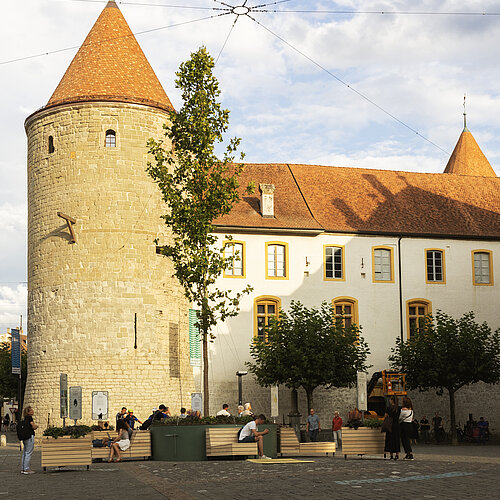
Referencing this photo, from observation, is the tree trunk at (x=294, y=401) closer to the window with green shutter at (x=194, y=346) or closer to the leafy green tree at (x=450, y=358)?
the window with green shutter at (x=194, y=346)

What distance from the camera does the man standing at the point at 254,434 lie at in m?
18.7

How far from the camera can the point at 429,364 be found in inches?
1348

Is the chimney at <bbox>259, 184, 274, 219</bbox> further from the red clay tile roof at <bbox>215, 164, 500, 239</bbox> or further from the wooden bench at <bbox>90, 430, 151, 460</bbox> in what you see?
the wooden bench at <bbox>90, 430, 151, 460</bbox>

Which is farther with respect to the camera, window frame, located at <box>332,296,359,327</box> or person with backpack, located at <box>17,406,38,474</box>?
window frame, located at <box>332,296,359,327</box>

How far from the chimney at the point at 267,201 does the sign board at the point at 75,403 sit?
445 inches

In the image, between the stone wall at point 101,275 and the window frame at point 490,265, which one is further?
the window frame at point 490,265

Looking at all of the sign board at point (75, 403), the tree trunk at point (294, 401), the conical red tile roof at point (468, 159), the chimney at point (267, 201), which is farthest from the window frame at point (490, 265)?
the sign board at point (75, 403)

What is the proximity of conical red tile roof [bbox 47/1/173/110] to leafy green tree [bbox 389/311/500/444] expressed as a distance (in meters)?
14.6

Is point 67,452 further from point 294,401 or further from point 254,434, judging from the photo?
point 294,401

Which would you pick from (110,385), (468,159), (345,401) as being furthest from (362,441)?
(468,159)

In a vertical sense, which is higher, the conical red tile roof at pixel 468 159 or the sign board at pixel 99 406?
the conical red tile roof at pixel 468 159

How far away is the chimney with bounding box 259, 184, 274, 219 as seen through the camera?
37.5m

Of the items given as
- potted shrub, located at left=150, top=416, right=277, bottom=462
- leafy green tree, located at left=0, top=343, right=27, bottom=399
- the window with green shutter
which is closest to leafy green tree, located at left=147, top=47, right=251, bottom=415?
potted shrub, located at left=150, top=416, right=277, bottom=462

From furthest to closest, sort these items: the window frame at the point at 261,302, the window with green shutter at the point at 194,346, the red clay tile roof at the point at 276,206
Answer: the red clay tile roof at the point at 276,206 < the window frame at the point at 261,302 < the window with green shutter at the point at 194,346
